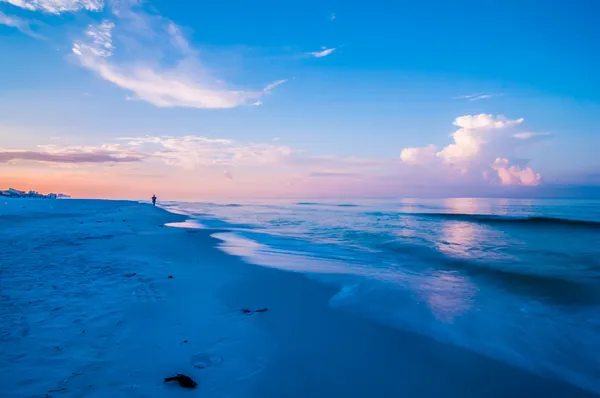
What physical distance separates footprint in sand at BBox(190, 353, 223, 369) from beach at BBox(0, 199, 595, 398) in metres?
0.01

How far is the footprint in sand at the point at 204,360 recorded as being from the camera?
3.97m

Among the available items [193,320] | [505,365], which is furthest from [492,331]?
[193,320]

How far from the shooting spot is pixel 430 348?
4.96m

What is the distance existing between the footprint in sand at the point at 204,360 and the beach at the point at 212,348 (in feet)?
0.04

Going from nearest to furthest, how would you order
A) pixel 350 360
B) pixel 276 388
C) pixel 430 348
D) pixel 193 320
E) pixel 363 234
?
pixel 276 388
pixel 350 360
pixel 430 348
pixel 193 320
pixel 363 234

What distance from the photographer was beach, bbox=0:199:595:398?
3.61 meters

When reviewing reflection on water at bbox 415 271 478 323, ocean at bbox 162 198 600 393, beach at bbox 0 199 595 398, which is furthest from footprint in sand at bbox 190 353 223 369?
reflection on water at bbox 415 271 478 323

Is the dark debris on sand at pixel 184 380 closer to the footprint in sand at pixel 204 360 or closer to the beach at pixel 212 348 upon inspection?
the beach at pixel 212 348

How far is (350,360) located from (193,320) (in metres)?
2.64

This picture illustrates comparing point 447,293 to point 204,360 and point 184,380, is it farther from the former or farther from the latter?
point 184,380

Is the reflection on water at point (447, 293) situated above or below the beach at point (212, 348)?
below

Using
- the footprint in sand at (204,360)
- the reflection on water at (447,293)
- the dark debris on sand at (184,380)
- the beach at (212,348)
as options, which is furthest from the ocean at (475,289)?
the dark debris on sand at (184,380)

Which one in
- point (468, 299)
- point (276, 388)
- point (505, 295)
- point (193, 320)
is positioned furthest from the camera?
point (505, 295)

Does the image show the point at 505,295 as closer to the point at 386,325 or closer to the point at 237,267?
the point at 386,325
